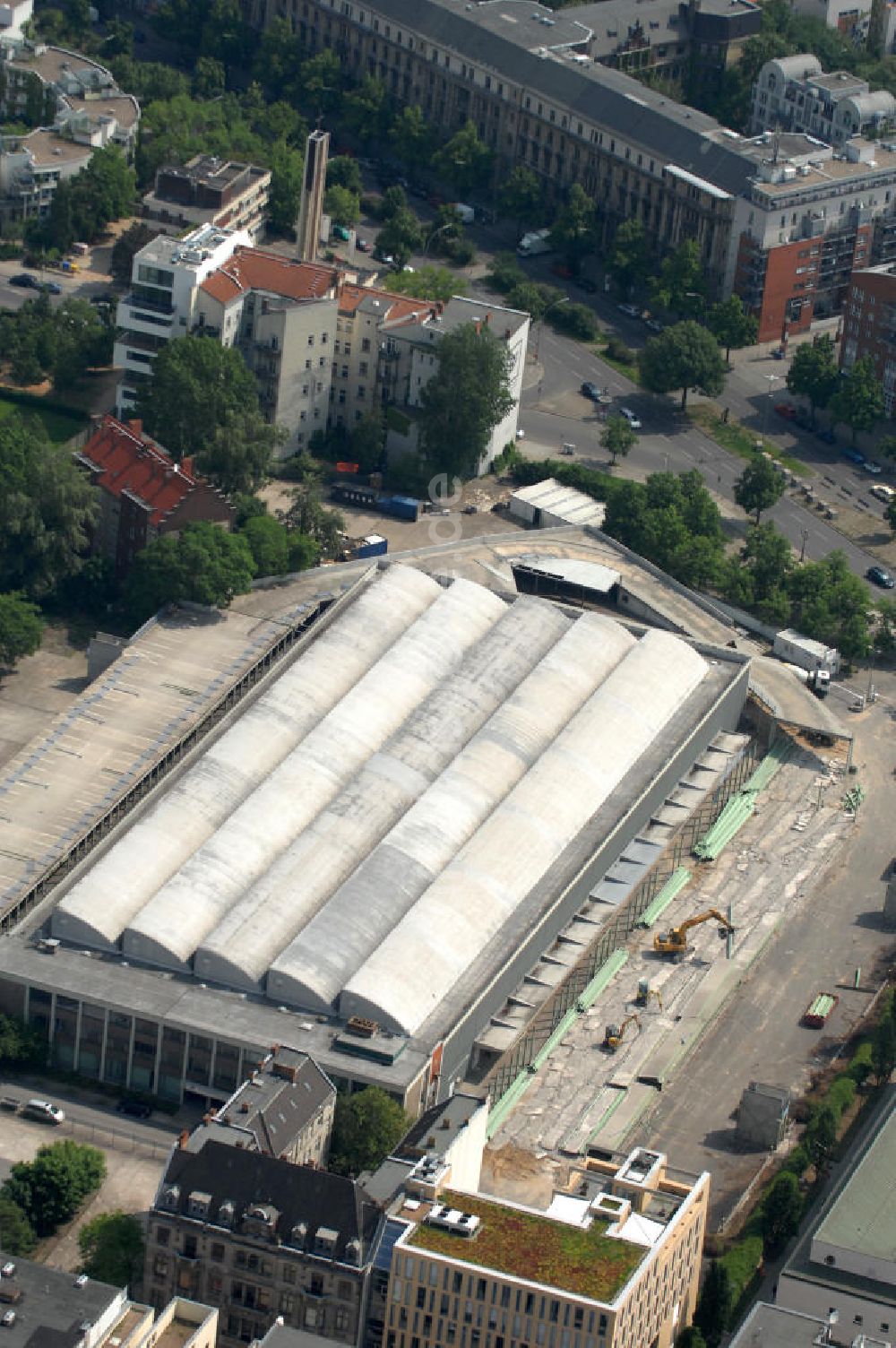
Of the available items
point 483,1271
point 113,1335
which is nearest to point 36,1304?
point 113,1335

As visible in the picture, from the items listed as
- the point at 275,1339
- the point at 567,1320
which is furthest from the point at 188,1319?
the point at 567,1320

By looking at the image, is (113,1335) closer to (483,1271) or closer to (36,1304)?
(36,1304)

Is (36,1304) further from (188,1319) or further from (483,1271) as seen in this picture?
(483,1271)

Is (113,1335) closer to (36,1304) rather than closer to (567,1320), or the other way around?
(36,1304)

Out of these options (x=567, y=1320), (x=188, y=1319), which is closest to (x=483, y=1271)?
(x=567, y=1320)

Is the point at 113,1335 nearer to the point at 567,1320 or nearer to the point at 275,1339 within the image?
the point at 275,1339
